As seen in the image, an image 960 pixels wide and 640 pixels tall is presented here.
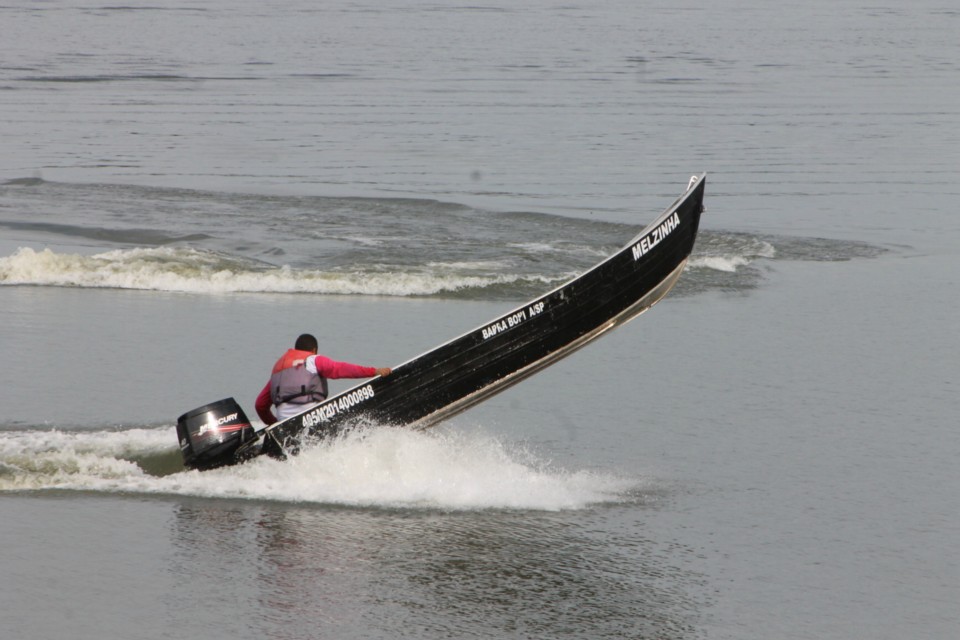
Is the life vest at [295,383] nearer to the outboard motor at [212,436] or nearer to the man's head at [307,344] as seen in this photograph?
the man's head at [307,344]

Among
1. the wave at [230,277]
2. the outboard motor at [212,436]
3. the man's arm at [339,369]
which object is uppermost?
the wave at [230,277]

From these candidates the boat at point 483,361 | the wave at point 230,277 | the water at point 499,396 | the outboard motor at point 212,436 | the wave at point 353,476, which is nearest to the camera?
the water at point 499,396

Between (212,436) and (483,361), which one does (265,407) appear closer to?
(212,436)

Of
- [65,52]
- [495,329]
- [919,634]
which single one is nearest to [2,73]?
[65,52]

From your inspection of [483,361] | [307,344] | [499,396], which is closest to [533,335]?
[483,361]

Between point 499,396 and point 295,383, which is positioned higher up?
A: point 295,383

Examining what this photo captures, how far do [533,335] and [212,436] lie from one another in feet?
10.8

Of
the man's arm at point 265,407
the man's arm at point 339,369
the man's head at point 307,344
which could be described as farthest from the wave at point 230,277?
the man's arm at point 339,369

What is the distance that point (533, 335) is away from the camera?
42.1 feet

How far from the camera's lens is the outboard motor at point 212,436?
39.1ft

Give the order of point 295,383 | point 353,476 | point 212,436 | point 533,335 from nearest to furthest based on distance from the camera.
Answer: point 212,436, point 353,476, point 295,383, point 533,335

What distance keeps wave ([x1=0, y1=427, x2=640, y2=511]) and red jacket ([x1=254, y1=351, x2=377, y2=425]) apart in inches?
25.1

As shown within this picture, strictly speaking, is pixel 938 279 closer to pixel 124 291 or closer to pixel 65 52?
pixel 124 291

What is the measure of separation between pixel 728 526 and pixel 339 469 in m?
3.62
